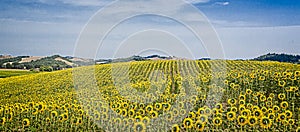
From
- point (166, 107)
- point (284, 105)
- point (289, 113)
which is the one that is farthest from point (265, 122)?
point (166, 107)

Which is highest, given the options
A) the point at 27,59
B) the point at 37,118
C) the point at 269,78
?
the point at 27,59

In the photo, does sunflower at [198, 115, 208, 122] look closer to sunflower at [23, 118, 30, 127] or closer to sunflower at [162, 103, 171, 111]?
sunflower at [162, 103, 171, 111]

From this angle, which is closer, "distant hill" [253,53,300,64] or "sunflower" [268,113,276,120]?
"sunflower" [268,113,276,120]

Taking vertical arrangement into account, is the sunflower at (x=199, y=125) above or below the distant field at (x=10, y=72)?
below

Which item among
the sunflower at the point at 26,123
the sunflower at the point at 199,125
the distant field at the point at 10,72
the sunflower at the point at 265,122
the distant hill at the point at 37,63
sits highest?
the distant hill at the point at 37,63

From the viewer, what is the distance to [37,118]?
368 inches

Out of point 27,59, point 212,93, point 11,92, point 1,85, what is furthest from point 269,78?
point 27,59

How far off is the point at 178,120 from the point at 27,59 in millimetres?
40244

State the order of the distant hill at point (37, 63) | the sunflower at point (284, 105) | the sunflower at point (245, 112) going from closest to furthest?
the sunflower at point (245, 112), the sunflower at point (284, 105), the distant hill at point (37, 63)

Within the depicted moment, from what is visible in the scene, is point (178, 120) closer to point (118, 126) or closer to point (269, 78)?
point (118, 126)

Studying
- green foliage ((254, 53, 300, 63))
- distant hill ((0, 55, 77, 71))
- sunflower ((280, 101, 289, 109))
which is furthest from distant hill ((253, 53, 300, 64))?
sunflower ((280, 101, 289, 109))

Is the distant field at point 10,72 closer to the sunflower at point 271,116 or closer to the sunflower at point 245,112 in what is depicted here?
the sunflower at point 245,112

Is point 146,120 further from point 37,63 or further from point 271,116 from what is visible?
point 37,63

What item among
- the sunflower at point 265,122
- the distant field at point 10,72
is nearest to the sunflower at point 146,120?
the sunflower at point 265,122
